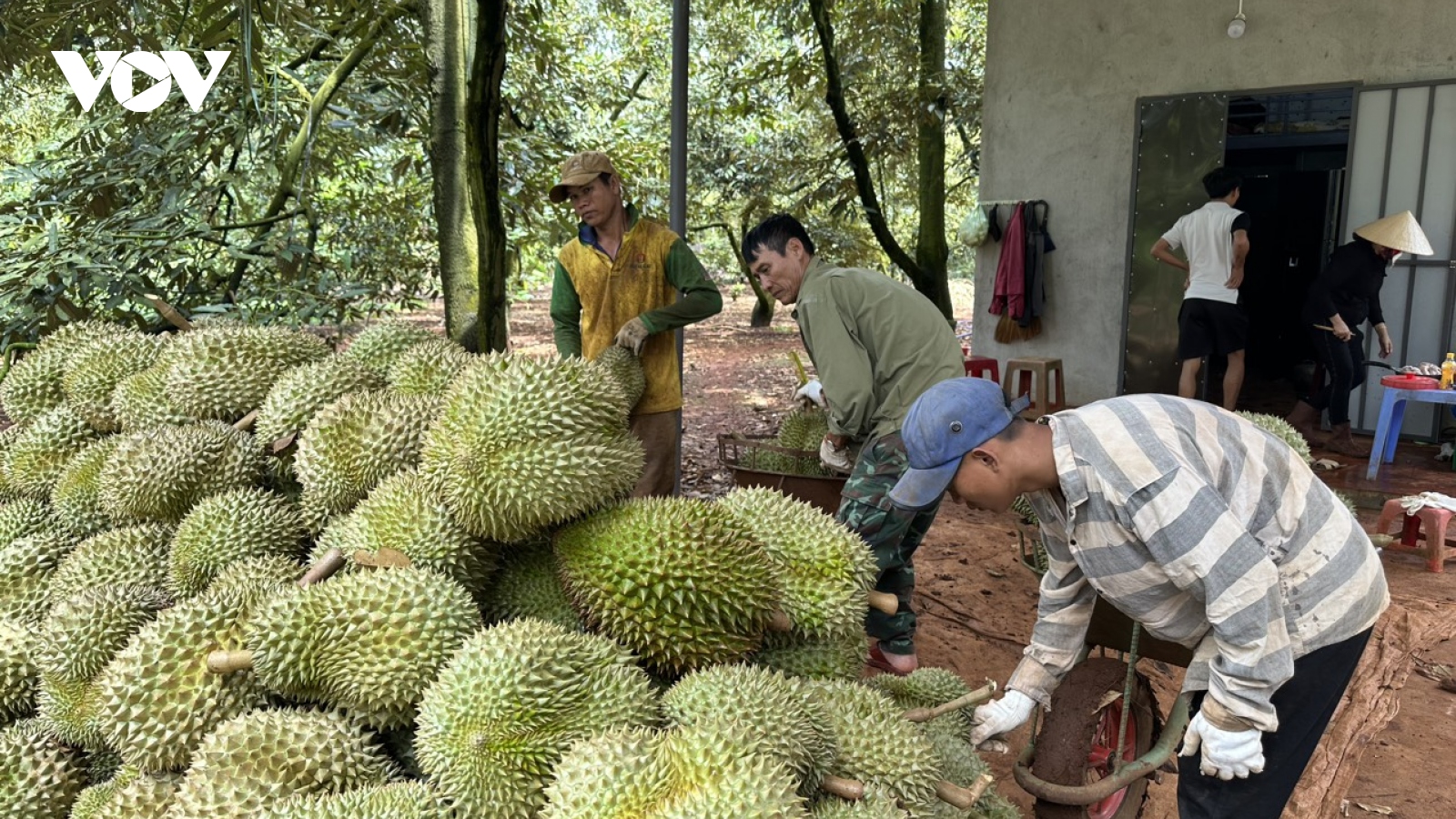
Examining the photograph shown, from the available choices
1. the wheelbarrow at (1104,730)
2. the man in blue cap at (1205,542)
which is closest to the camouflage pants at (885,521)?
the wheelbarrow at (1104,730)

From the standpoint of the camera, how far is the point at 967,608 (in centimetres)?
467

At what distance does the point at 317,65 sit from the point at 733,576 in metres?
5.58

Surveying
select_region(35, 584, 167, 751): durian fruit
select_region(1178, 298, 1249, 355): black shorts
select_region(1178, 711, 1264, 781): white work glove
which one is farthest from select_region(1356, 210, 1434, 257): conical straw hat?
Answer: select_region(35, 584, 167, 751): durian fruit

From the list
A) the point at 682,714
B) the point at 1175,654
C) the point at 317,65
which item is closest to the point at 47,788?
the point at 682,714

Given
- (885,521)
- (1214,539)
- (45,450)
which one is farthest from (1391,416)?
(45,450)

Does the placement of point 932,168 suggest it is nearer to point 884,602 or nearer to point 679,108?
point 679,108

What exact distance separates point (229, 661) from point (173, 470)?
622 millimetres

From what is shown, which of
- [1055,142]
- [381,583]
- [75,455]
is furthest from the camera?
[1055,142]

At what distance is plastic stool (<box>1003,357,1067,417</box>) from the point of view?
7465 millimetres

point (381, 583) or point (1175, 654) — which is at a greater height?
point (381, 583)

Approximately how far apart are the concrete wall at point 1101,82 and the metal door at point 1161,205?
89 mm

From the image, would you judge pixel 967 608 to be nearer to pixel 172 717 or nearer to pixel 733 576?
pixel 733 576

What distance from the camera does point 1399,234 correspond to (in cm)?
636

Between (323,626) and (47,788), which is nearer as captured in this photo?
(323,626)
